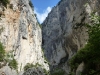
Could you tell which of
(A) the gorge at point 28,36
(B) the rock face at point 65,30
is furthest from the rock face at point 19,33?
(B) the rock face at point 65,30

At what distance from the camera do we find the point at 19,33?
2944 centimetres

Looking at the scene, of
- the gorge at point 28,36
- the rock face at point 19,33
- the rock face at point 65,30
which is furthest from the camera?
the rock face at point 65,30

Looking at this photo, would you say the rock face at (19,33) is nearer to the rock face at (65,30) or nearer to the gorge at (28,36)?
the gorge at (28,36)

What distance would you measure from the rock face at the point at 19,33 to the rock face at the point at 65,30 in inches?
265

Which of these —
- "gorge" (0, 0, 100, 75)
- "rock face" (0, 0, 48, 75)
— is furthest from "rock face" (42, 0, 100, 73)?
"rock face" (0, 0, 48, 75)

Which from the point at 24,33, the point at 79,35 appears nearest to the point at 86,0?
the point at 79,35

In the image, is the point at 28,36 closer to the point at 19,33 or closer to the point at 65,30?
the point at 19,33

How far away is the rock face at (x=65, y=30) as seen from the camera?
110 feet

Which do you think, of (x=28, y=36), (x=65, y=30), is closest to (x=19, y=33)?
(x=28, y=36)

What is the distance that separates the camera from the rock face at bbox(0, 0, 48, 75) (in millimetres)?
25656

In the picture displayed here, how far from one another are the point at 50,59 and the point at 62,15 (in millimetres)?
12103

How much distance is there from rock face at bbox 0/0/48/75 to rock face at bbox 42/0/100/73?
6742 millimetres

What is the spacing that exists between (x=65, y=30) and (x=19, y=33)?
15.3m

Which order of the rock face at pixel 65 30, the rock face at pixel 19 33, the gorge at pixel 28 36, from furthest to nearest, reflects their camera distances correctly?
the rock face at pixel 65 30 → the rock face at pixel 19 33 → the gorge at pixel 28 36
